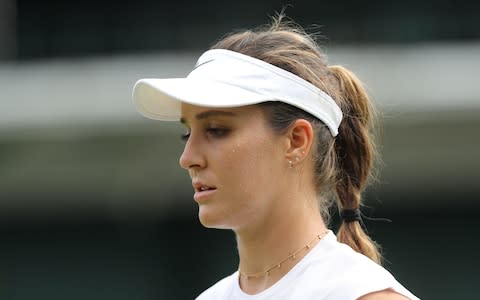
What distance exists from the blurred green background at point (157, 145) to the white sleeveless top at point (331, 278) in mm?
4799

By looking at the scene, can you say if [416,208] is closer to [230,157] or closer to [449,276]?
[449,276]

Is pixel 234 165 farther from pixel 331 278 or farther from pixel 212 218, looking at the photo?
pixel 331 278

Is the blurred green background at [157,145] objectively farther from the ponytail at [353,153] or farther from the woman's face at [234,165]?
the woman's face at [234,165]

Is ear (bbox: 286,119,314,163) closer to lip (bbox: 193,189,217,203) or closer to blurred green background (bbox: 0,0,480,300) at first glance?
lip (bbox: 193,189,217,203)

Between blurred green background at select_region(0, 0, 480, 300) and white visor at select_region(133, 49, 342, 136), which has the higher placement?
white visor at select_region(133, 49, 342, 136)

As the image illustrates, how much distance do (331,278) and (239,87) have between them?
1.42ft

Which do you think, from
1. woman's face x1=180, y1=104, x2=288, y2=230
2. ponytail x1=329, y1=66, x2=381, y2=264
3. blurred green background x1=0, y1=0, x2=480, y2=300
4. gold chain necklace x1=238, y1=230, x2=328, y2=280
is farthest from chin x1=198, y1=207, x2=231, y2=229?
blurred green background x1=0, y1=0, x2=480, y2=300

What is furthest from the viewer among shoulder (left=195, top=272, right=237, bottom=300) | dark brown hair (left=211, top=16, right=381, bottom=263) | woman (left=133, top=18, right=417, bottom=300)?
shoulder (left=195, top=272, right=237, bottom=300)

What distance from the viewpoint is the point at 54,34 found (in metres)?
8.53

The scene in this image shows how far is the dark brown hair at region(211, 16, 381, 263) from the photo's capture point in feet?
7.89

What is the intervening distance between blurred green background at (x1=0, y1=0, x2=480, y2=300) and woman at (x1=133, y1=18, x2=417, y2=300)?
4.67 meters

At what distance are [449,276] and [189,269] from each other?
1.85 m


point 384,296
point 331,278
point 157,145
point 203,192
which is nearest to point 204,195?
point 203,192

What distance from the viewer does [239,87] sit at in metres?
2.32
